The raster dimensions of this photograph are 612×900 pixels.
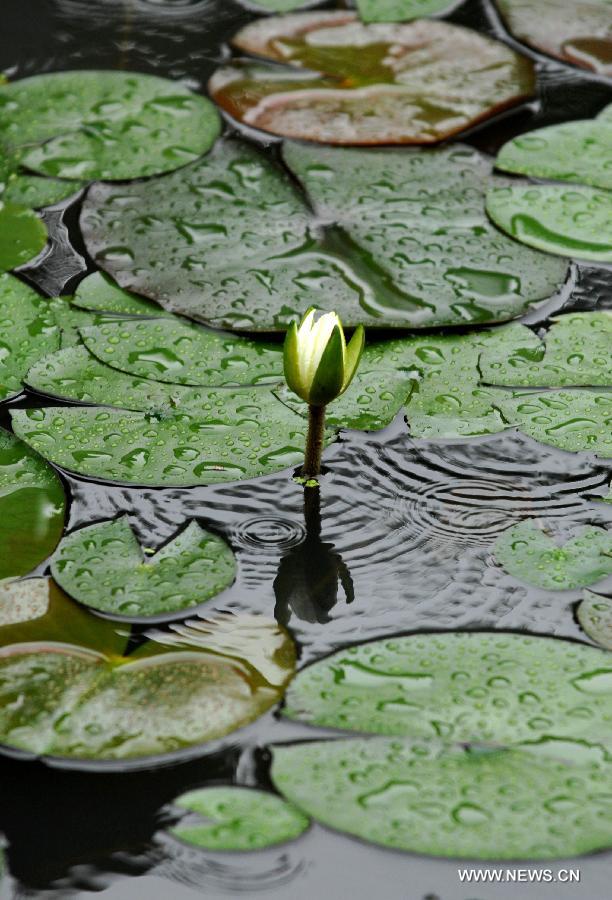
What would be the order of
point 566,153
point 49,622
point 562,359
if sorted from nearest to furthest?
point 49,622 → point 562,359 → point 566,153

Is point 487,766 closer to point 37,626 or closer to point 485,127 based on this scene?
point 37,626

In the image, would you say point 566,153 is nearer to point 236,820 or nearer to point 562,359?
point 562,359

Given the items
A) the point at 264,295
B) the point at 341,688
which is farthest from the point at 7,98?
the point at 341,688

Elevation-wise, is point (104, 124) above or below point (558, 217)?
above

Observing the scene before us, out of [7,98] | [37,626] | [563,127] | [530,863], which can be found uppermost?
[7,98]

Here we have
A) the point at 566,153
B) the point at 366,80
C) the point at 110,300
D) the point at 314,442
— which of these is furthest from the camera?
the point at 366,80

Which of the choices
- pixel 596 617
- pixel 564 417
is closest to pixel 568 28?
pixel 564 417
